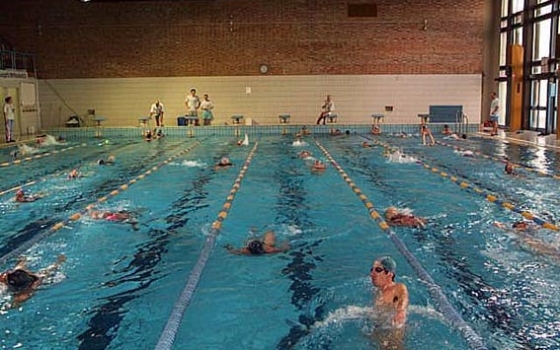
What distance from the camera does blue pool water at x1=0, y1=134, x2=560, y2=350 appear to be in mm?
3748

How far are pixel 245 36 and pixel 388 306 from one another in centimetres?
1824

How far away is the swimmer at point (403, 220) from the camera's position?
6.46 m

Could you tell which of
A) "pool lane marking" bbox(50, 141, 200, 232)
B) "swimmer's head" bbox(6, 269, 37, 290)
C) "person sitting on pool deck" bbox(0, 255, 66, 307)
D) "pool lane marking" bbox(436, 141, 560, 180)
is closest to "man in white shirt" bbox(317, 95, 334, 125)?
"pool lane marking" bbox(436, 141, 560, 180)

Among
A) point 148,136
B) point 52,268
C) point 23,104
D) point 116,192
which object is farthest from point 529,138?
point 23,104

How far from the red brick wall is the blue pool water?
35.7 feet

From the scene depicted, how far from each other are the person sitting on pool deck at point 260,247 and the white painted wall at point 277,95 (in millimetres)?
15746

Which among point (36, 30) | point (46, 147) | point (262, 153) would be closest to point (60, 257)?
point (262, 153)

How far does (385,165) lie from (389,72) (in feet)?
34.6

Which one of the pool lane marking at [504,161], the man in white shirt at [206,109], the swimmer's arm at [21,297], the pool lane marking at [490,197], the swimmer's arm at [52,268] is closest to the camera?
the swimmer's arm at [21,297]

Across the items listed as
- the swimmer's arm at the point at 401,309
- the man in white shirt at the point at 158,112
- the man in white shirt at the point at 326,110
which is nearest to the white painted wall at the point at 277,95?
the man in white shirt at the point at 326,110

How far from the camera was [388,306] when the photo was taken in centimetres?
389

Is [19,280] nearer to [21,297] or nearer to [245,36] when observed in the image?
[21,297]

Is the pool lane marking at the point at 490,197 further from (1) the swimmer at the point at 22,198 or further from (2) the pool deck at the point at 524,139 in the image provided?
(1) the swimmer at the point at 22,198

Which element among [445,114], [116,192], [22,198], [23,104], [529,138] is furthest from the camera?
[445,114]
